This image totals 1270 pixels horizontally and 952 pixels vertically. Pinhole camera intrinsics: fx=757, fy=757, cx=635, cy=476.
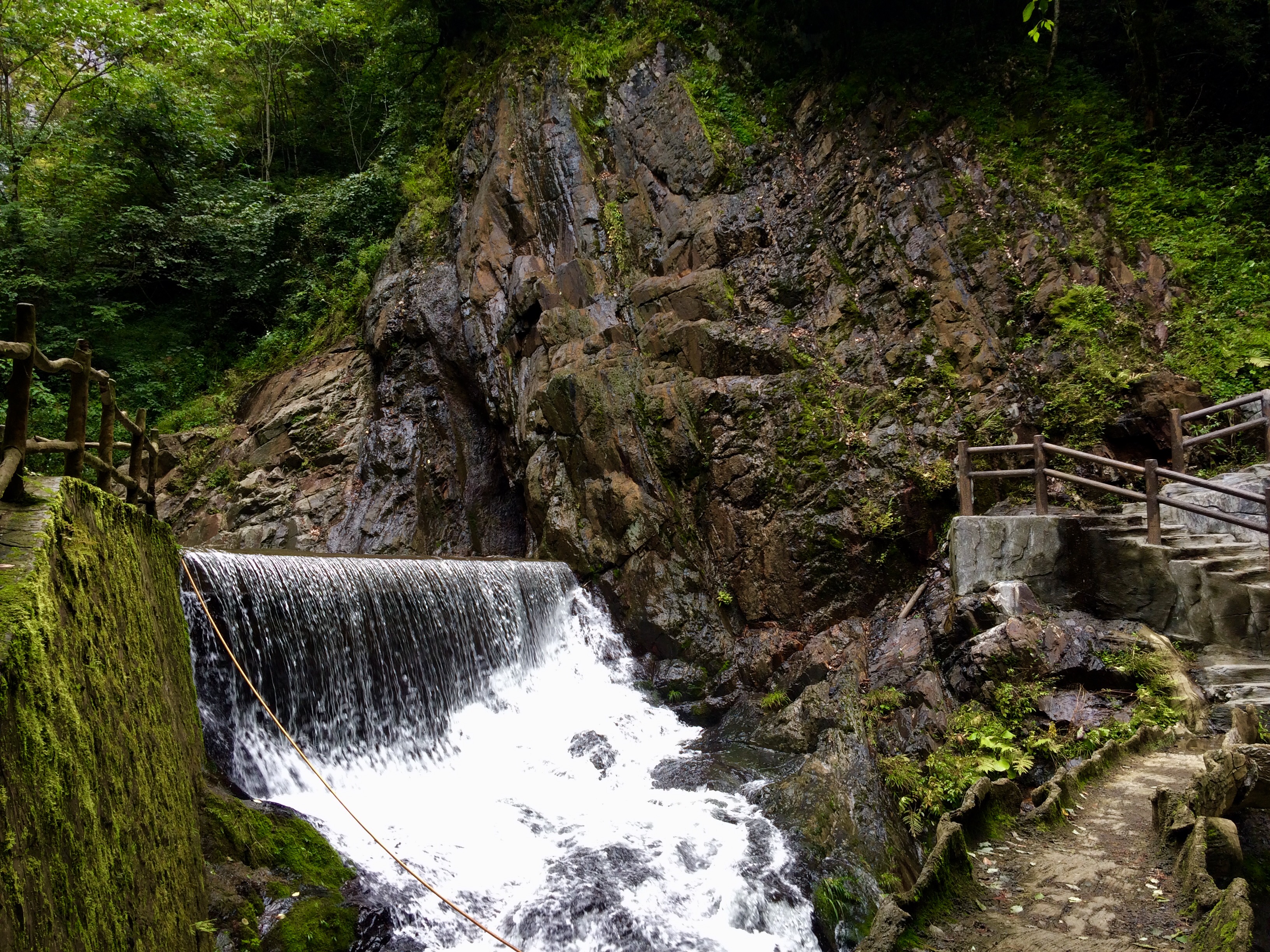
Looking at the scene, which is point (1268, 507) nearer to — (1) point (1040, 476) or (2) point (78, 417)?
(1) point (1040, 476)

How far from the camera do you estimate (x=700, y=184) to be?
13.7m

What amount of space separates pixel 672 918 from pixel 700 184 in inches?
462

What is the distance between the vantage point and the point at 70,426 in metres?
4.33

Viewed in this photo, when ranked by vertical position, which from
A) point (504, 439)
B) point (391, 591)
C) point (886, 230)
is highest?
point (886, 230)

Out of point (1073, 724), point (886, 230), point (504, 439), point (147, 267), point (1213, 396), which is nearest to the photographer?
point (1073, 724)

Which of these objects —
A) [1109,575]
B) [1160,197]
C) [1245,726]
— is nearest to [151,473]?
[1245,726]

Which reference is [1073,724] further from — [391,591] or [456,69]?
[456,69]

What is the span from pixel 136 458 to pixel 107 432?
0.92m

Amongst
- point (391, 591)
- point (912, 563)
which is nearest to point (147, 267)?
point (391, 591)

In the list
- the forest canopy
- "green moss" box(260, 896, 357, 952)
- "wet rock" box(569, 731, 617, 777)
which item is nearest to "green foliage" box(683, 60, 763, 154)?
the forest canopy

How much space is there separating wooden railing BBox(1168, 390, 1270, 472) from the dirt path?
4.72 metres

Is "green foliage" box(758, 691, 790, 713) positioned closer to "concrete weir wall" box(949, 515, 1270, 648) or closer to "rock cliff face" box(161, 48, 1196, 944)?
"rock cliff face" box(161, 48, 1196, 944)

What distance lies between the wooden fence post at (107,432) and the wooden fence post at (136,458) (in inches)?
15.8

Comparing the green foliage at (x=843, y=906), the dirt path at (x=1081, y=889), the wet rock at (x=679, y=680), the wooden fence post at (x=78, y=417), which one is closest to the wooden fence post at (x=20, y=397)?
the wooden fence post at (x=78, y=417)
